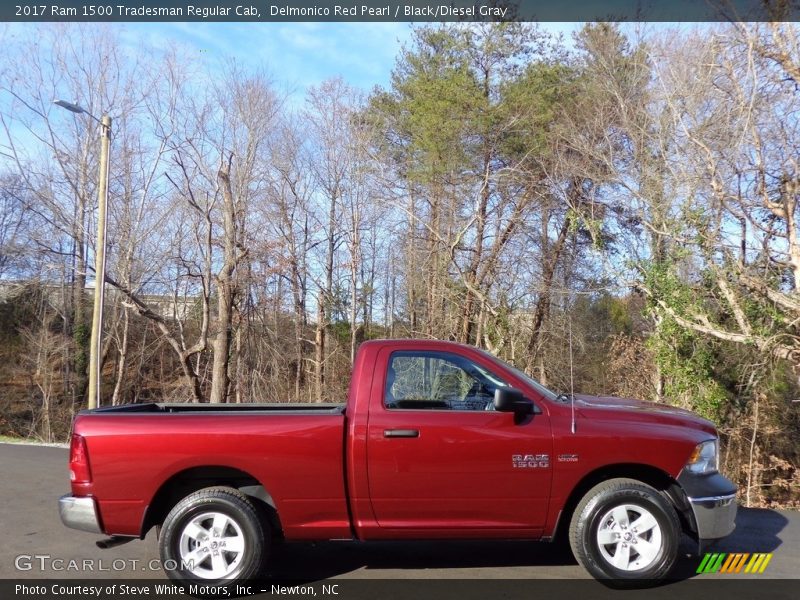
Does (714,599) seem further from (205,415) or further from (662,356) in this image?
(662,356)

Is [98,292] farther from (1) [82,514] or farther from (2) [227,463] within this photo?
(2) [227,463]

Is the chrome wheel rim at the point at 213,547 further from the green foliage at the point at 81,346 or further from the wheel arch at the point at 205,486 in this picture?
the green foliage at the point at 81,346

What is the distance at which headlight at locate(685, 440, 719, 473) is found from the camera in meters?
5.26

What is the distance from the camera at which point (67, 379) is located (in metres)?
35.4

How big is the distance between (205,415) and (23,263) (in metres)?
33.3

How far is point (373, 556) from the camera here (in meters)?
6.11

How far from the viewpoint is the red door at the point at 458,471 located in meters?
5.21

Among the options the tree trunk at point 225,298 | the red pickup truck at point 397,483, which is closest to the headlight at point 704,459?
the red pickup truck at point 397,483

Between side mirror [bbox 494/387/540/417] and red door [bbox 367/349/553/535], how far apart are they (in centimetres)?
7

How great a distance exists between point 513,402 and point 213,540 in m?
2.44

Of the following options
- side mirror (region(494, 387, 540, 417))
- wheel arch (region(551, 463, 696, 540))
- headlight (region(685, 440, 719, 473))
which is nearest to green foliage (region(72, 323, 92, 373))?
side mirror (region(494, 387, 540, 417))

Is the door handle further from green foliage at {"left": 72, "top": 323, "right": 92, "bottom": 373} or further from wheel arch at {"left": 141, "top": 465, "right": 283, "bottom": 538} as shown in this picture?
green foliage at {"left": 72, "top": 323, "right": 92, "bottom": 373}

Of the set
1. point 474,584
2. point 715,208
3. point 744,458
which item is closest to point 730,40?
point 715,208

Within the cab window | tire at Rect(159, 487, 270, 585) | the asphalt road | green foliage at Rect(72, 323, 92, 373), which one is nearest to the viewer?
tire at Rect(159, 487, 270, 585)
